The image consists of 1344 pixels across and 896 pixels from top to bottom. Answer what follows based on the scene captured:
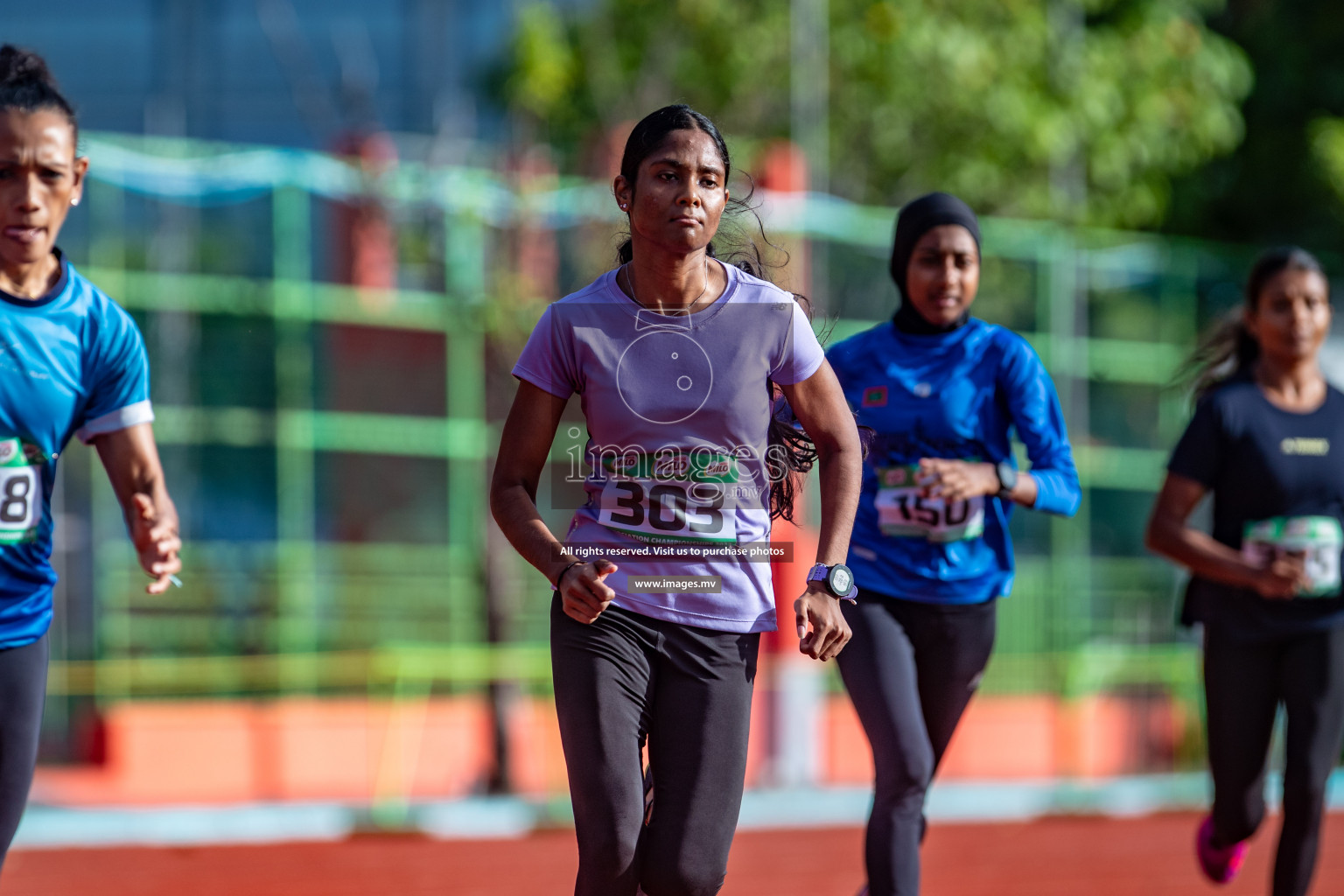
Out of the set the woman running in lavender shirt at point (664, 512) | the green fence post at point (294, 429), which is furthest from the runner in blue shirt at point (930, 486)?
the green fence post at point (294, 429)

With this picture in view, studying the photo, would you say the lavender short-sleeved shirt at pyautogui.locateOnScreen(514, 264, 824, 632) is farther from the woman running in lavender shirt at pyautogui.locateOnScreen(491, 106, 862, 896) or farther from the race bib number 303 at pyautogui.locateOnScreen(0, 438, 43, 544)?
the race bib number 303 at pyautogui.locateOnScreen(0, 438, 43, 544)

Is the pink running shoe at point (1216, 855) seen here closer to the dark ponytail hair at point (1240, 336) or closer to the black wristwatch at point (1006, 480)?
the dark ponytail hair at point (1240, 336)

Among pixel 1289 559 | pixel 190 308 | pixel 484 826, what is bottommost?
pixel 484 826

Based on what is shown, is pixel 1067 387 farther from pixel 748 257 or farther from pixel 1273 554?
pixel 748 257

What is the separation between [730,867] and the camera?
10.0 meters

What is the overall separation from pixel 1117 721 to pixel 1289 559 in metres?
10.3

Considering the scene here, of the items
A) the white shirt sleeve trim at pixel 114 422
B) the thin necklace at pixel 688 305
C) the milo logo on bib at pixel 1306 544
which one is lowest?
the milo logo on bib at pixel 1306 544

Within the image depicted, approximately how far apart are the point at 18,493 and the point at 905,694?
262 centimetres

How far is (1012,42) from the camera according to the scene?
68.0 feet

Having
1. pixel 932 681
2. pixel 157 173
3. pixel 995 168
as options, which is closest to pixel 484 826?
pixel 157 173

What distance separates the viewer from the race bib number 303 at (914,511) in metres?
5.59

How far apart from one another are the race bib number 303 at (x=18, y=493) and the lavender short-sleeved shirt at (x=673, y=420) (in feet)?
4.32

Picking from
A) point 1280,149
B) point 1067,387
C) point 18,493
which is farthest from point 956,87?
point 18,493

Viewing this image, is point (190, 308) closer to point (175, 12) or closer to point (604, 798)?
point (604, 798)
